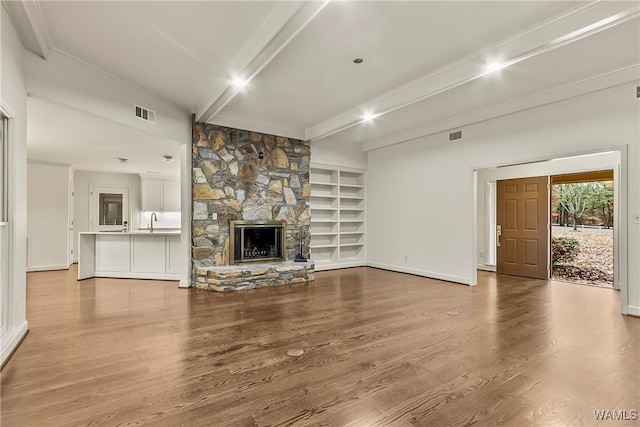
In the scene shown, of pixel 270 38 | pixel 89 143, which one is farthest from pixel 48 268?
pixel 270 38

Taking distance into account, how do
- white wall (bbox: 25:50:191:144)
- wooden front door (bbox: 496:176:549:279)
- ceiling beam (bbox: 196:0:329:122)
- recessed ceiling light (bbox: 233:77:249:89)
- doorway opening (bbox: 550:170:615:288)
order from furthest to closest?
doorway opening (bbox: 550:170:615:288), wooden front door (bbox: 496:176:549:279), recessed ceiling light (bbox: 233:77:249:89), white wall (bbox: 25:50:191:144), ceiling beam (bbox: 196:0:329:122)

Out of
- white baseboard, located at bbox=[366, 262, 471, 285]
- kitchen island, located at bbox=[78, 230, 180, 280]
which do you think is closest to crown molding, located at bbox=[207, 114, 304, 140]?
kitchen island, located at bbox=[78, 230, 180, 280]

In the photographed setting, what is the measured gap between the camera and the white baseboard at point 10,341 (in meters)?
2.63

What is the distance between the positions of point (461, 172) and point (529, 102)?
151 centimetres

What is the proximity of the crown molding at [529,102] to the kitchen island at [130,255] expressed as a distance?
16.7ft

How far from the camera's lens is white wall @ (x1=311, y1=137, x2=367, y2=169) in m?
7.15

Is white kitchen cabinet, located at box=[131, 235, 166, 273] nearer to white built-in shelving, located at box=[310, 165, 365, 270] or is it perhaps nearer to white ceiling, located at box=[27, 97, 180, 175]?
white ceiling, located at box=[27, 97, 180, 175]

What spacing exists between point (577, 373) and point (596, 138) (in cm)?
329

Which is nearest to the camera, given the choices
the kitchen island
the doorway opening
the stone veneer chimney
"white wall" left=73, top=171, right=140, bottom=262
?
the stone veneer chimney

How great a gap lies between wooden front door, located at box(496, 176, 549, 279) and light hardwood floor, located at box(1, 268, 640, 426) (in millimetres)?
1996

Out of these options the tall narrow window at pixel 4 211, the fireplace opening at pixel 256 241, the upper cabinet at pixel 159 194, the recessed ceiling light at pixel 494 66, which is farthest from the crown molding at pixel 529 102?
the upper cabinet at pixel 159 194

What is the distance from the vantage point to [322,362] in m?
2.66

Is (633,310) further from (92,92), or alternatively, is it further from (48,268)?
(48,268)

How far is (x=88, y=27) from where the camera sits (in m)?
3.03
